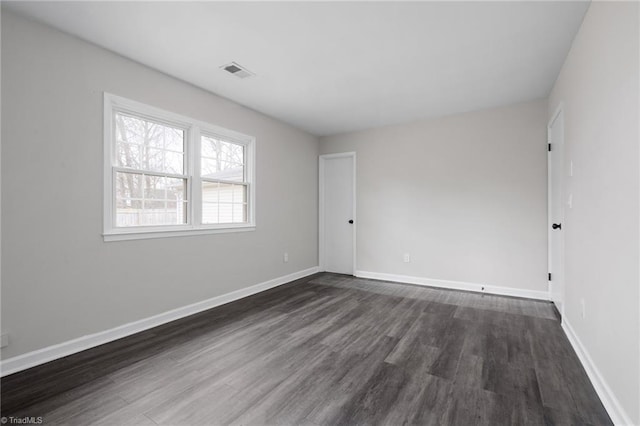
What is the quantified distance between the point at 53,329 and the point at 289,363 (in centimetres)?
182

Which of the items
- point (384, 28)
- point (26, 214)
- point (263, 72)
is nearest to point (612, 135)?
point (384, 28)

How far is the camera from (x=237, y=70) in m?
2.88

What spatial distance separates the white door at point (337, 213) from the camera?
17.1 ft

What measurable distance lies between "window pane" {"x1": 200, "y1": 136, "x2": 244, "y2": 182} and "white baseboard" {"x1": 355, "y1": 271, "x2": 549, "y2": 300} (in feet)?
8.84

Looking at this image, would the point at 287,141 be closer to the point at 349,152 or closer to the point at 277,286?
the point at 349,152

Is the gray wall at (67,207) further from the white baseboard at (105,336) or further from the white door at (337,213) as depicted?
the white door at (337,213)

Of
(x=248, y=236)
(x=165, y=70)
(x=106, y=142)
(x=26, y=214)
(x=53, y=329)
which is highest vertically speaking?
(x=165, y=70)

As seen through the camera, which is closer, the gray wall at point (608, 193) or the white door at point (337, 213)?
the gray wall at point (608, 193)

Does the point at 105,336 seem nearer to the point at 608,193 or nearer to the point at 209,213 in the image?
the point at 209,213

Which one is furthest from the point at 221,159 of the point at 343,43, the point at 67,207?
the point at 343,43

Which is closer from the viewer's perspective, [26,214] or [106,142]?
[26,214]

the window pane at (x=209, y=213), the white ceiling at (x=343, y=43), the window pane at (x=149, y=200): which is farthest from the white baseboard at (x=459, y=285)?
the window pane at (x=149, y=200)

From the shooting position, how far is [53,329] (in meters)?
2.21

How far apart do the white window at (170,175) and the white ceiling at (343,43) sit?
52 centimetres
